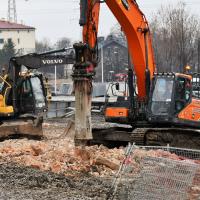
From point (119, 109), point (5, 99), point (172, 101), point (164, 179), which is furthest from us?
point (5, 99)

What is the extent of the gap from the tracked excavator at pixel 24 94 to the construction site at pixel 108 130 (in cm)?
3

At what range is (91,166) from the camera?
36.9 ft

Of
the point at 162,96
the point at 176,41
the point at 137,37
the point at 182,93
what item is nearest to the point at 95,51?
the point at 137,37

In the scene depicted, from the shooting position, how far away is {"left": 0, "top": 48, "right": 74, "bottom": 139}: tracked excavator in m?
17.7

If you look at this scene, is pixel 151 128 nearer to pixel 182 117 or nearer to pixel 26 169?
pixel 182 117

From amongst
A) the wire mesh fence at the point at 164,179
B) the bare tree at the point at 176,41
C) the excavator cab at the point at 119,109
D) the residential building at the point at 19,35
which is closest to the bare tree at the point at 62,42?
the residential building at the point at 19,35

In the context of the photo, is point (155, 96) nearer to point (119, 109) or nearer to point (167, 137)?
point (167, 137)

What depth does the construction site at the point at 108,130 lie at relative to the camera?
332 inches

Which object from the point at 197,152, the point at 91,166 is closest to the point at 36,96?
the point at 91,166

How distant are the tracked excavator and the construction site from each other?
32 millimetres

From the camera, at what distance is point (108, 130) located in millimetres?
15891

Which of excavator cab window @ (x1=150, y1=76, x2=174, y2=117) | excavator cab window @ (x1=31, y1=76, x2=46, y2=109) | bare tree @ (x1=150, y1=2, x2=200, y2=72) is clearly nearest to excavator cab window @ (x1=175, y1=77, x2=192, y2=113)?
excavator cab window @ (x1=150, y1=76, x2=174, y2=117)

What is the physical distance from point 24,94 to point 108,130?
14.0 ft

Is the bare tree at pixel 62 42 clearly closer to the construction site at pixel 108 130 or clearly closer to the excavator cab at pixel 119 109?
the construction site at pixel 108 130
